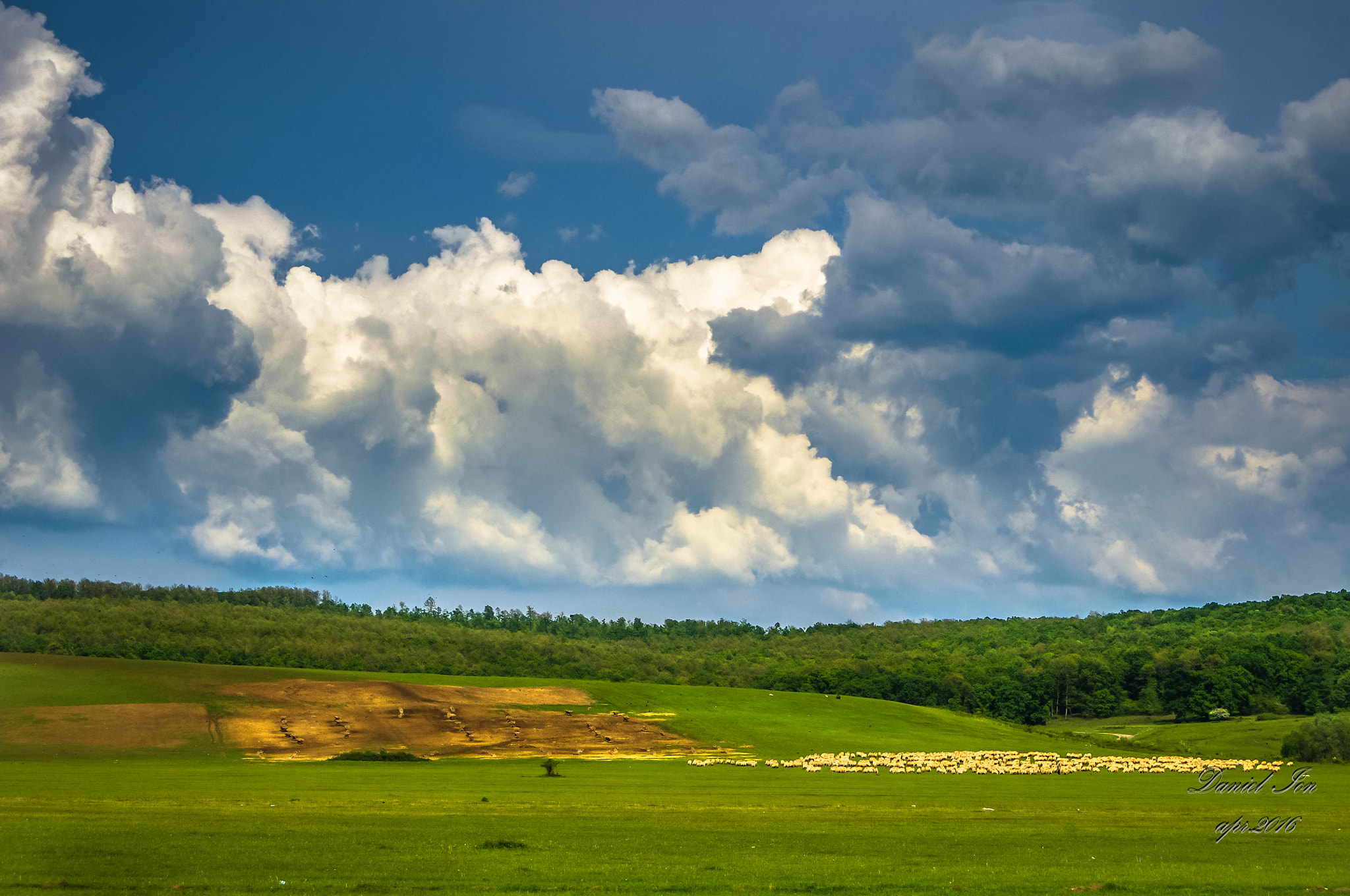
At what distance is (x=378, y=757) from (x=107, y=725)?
29.2 m

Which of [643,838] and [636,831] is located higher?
[643,838]

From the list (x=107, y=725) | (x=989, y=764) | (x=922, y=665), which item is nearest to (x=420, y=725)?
(x=107, y=725)

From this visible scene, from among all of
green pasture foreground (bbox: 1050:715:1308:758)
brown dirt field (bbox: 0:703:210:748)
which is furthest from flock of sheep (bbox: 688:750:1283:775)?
brown dirt field (bbox: 0:703:210:748)

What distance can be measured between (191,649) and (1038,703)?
490ft

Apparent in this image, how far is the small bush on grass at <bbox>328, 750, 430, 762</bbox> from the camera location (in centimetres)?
9250

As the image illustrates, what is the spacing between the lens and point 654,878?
27.4 metres

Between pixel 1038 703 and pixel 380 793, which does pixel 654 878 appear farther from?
pixel 1038 703

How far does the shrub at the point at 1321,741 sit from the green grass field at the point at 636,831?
16.5 m

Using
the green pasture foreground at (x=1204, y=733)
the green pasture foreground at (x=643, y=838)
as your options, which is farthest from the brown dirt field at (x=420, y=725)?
the green pasture foreground at (x=1204, y=733)

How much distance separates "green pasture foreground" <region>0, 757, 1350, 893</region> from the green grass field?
148mm

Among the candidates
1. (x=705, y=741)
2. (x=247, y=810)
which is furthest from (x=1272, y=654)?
(x=247, y=810)

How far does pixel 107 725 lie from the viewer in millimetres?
97750

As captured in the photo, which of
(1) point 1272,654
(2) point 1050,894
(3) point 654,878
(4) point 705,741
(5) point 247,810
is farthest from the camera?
(1) point 1272,654

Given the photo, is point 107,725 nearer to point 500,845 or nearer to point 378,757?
Answer: point 378,757
